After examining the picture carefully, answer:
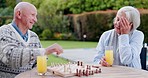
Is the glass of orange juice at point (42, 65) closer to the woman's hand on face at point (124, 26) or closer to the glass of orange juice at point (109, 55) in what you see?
the glass of orange juice at point (109, 55)

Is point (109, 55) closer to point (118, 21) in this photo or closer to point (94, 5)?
point (118, 21)

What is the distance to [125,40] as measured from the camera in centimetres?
269

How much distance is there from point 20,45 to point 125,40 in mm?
853

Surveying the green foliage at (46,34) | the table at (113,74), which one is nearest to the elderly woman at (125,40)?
the table at (113,74)

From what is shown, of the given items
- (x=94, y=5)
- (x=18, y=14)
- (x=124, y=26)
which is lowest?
(x=124, y=26)

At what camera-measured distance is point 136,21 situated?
9.25 ft

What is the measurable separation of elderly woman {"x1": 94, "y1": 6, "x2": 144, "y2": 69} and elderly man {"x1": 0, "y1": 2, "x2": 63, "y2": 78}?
562 mm

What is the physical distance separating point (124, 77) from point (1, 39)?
95 centimetres

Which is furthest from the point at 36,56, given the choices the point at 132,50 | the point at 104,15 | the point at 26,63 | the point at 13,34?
the point at 104,15

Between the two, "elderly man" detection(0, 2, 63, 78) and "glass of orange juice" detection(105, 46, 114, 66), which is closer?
"elderly man" detection(0, 2, 63, 78)

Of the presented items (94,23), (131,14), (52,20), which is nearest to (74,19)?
(52,20)

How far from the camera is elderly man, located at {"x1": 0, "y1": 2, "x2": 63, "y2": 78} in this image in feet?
7.70

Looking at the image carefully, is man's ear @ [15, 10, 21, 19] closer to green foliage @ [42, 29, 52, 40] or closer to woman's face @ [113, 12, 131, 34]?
woman's face @ [113, 12, 131, 34]

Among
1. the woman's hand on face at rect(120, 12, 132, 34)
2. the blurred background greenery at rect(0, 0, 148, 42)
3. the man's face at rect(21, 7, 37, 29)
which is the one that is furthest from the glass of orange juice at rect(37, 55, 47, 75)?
the blurred background greenery at rect(0, 0, 148, 42)
